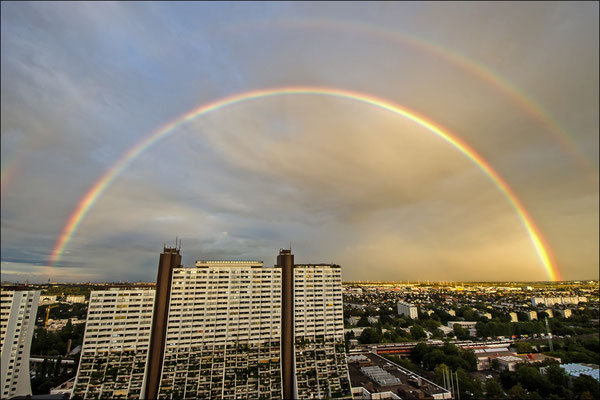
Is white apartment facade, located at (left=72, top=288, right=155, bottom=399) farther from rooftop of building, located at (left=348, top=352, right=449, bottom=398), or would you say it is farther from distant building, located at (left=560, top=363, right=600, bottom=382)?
distant building, located at (left=560, top=363, right=600, bottom=382)

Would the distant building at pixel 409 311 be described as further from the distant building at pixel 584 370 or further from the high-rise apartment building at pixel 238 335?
the high-rise apartment building at pixel 238 335

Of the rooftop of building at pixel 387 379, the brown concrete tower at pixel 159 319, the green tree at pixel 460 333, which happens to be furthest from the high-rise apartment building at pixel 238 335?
the green tree at pixel 460 333

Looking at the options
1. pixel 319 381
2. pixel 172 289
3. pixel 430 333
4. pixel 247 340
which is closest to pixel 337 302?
pixel 319 381

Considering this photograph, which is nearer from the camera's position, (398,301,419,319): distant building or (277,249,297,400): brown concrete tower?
(277,249,297,400): brown concrete tower

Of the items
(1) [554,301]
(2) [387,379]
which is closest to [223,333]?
(2) [387,379]

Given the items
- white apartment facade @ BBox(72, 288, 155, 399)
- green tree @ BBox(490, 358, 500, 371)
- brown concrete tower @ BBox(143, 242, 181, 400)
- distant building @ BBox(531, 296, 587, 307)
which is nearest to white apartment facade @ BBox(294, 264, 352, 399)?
brown concrete tower @ BBox(143, 242, 181, 400)

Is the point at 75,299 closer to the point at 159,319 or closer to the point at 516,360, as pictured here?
the point at 159,319

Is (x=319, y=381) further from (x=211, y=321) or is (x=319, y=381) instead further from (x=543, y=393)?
(x=543, y=393)
